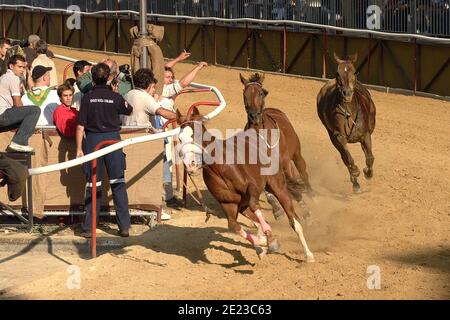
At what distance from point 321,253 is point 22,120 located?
3.86 meters

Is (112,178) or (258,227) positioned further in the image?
(112,178)

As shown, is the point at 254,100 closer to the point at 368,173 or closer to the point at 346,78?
the point at 346,78

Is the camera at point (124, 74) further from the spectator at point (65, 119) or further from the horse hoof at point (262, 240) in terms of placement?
the horse hoof at point (262, 240)

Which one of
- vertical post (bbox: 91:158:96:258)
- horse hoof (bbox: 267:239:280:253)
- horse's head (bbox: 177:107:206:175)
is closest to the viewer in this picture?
horse's head (bbox: 177:107:206:175)

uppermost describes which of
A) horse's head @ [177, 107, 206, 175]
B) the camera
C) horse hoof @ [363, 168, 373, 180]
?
the camera

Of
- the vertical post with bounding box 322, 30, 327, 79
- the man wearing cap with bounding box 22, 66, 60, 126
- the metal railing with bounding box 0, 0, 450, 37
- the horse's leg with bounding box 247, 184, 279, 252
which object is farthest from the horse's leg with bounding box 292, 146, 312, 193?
the vertical post with bounding box 322, 30, 327, 79

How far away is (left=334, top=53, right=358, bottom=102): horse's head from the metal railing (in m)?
8.42

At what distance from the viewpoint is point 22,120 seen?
13328 millimetres

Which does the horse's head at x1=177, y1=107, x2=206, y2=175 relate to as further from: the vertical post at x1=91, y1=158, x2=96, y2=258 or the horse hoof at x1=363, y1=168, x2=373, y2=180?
the horse hoof at x1=363, y1=168, x2=373, y2=180

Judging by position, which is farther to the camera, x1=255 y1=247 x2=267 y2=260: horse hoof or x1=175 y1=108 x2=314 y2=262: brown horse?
x1=255 y1=247 x2=267 y2=260: horse hoof

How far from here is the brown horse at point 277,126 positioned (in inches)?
491

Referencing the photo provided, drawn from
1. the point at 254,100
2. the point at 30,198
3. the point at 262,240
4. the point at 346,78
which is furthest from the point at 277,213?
the point at 30,198

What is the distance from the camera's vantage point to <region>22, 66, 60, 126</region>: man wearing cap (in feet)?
46.7

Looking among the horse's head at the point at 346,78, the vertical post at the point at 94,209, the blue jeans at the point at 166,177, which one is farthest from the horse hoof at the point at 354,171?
the vertical post at the point at 94,209
